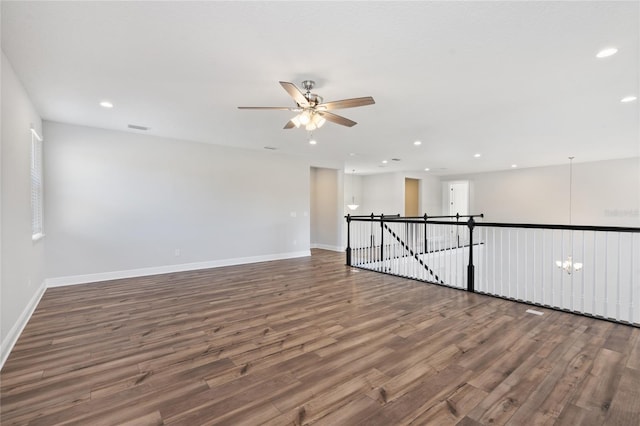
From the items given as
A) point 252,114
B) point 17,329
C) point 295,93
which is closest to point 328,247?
point 252,114

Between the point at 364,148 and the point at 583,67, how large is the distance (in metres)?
4.18

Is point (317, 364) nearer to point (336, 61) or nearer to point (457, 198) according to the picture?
point (336, 61)

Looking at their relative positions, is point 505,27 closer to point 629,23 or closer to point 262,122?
point 629,23

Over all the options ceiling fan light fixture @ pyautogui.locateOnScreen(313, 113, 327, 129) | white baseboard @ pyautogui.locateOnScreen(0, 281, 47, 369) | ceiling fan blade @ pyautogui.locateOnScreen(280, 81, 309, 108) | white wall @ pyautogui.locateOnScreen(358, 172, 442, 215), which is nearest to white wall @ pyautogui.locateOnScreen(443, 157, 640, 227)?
white wall @ pyautogui.locateOnScreen(358, 172, 442, 215)

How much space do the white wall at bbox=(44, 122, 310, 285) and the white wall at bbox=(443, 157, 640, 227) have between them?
7.90 metres

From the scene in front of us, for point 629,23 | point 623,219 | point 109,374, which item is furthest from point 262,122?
point 623,219

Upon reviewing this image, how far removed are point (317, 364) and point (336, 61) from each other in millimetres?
2720

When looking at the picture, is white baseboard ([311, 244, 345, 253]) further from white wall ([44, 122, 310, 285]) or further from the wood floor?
the wood floor

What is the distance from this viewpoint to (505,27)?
7.38 ft

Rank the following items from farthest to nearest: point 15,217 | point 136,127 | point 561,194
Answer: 1. point 561,194
2. point 136,127
3. point 15,217

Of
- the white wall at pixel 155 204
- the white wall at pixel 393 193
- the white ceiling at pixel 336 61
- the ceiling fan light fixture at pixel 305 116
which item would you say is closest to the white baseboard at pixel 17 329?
the white wall at pixel 155 204

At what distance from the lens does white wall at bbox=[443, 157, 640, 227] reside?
825 cm

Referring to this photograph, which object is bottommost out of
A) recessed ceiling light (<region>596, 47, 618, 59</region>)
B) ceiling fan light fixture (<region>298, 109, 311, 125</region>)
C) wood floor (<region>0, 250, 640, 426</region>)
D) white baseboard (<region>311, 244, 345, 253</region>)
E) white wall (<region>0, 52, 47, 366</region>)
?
wood floor (<region>0, 250, 640, 426</region>)

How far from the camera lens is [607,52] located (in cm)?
261
